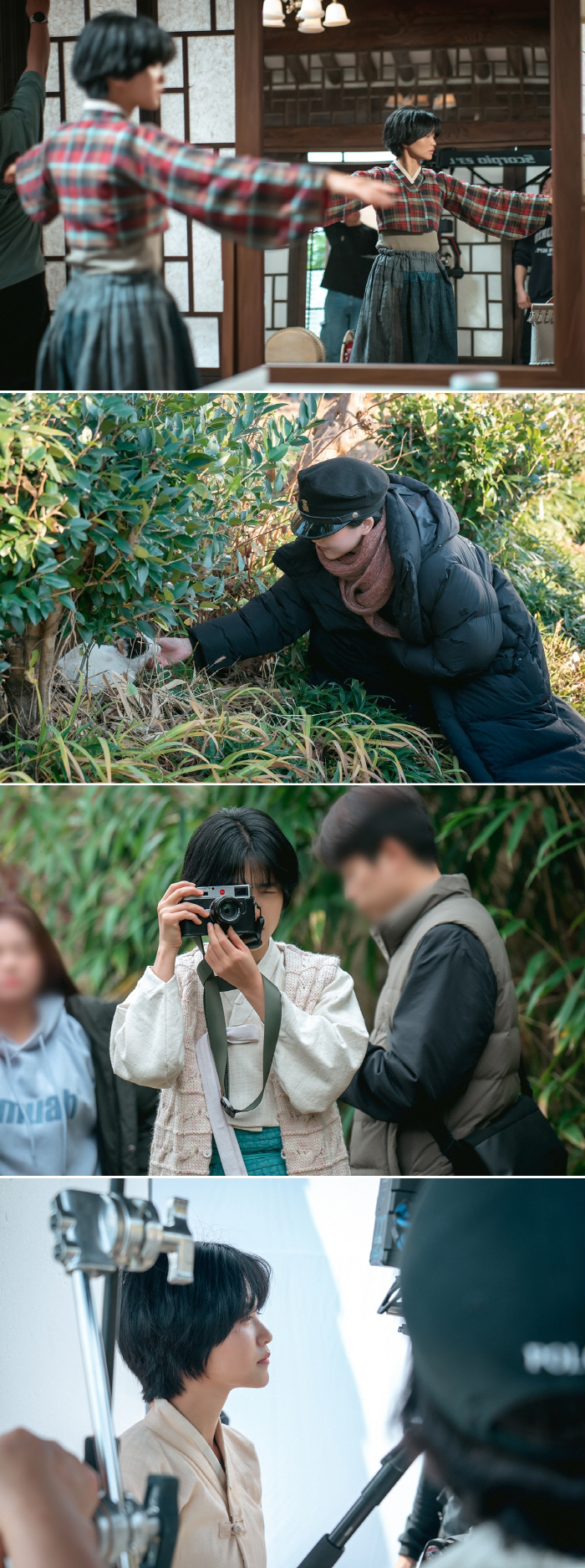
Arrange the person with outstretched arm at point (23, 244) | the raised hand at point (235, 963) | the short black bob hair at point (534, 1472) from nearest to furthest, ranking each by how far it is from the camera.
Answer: the short black bob hair at point (534, 1472) < the raised hand at point (235, 963) < the person with outstretched arm at point (23, 244)

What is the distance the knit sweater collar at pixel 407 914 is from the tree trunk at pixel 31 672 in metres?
1.21

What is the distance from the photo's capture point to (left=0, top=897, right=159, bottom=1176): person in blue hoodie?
2816 millimetres

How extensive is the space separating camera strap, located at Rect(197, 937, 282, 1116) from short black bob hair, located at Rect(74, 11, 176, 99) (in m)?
1.89

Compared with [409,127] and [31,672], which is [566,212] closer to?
[409,127]

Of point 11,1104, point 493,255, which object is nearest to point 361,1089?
point 11,1104

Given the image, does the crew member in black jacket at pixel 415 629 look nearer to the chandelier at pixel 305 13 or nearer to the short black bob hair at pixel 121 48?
the short black bob hair at pixel 121 48

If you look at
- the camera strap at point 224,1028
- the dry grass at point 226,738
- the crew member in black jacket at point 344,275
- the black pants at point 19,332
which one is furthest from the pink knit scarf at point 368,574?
the crew member in black jacket at point 344,275

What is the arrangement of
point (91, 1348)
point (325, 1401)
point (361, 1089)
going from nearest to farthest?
point (91, 1348) → point (325, 1401) → point (361, 1089)

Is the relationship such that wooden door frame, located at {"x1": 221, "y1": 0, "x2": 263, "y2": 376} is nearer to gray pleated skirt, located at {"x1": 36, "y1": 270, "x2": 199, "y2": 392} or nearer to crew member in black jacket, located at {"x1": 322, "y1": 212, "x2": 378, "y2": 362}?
crew member in black jacket, located at {"x1": 322, "y1": 212, "x2": 378, "y2": 362}

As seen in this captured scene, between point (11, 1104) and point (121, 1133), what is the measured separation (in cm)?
26

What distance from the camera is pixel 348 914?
2.83 meters

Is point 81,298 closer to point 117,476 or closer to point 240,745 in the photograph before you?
point 117,476

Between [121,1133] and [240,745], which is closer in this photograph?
[121,1133]

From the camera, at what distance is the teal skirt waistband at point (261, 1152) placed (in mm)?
2795
